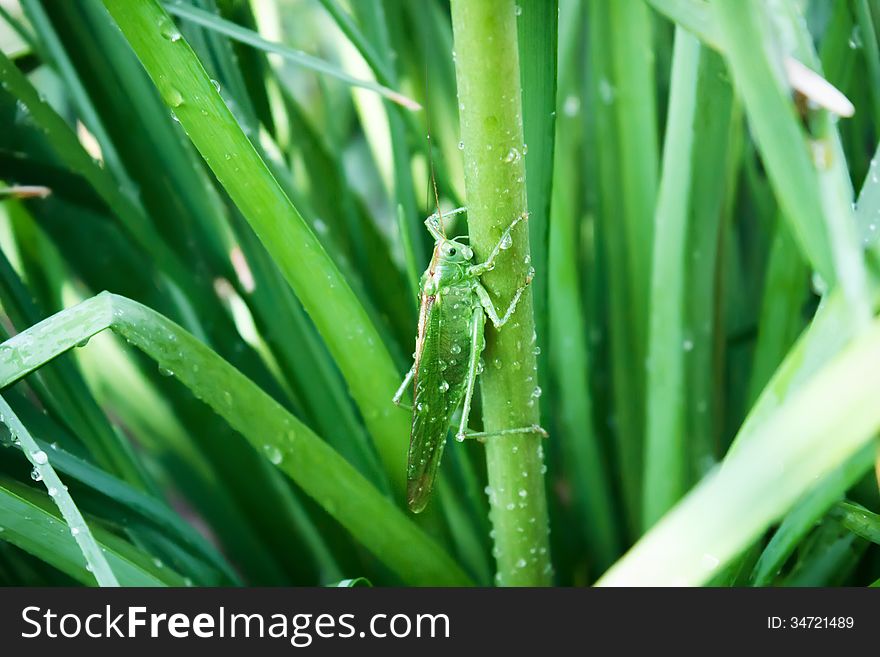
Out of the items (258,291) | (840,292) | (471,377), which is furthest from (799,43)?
(258,291)

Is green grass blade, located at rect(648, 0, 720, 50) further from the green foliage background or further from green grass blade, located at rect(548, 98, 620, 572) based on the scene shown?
green grass blade, located at rect(548, 98, 620, 572)

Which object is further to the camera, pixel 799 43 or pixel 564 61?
pixel 564 61

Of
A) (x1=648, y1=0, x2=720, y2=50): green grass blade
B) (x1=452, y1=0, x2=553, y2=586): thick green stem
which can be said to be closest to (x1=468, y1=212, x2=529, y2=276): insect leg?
(x1=452, y1=0, x2=553, y2=586): thick green stem

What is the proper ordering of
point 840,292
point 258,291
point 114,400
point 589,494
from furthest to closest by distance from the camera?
1. point 114,400
2. point 589,494
3. point 258,291
4. point 840,292

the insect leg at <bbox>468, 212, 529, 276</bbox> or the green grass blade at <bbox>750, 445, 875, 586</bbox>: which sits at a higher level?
the insect leg at <bbox>468, 212, 529, 276</bbox>

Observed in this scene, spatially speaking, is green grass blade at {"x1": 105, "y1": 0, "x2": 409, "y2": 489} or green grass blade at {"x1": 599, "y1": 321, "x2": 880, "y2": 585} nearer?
green grass blade at {"x1": 599, "y1": 321, "x2": 880, "y2": 585}

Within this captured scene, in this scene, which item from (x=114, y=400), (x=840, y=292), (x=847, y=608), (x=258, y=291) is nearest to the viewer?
(x=840, y=292)

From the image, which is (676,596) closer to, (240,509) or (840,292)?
(840,292)

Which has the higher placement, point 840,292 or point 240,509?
point 240,509
